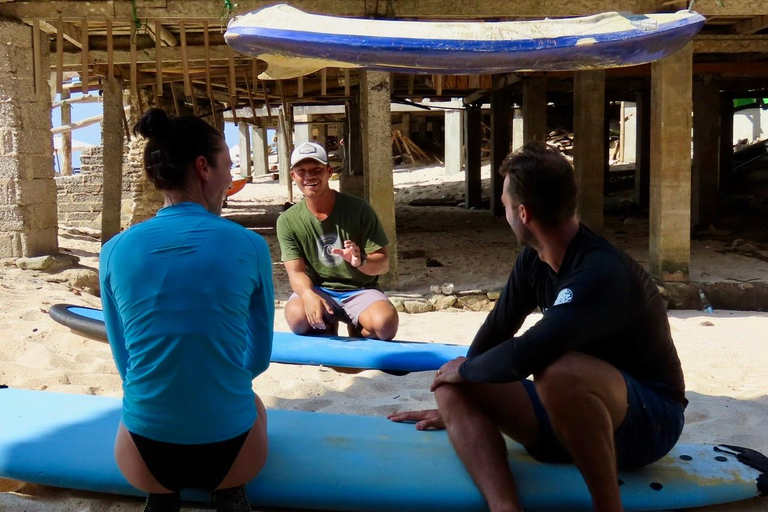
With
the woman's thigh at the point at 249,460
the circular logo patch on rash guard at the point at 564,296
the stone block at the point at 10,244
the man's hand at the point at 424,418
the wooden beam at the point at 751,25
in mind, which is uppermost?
the wooden beam at the point at 751,25

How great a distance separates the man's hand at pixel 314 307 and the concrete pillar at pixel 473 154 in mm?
11195

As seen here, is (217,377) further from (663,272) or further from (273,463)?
(663,272)

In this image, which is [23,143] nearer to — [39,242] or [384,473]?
[39,242]

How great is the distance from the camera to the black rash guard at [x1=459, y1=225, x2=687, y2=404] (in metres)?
2.20

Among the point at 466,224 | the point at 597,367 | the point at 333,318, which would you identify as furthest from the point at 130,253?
the point at 466,224

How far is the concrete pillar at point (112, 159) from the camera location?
30.5ft

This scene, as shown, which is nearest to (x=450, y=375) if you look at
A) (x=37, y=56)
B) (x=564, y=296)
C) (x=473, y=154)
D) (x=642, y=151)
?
(x=564, y=296)

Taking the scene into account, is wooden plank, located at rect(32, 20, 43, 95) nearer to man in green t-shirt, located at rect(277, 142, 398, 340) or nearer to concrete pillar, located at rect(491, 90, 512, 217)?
man in green t-shirt, located at rect(277, 142, 398, 340)

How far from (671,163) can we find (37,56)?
5979 millimetres

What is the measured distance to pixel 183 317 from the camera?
2102 mm

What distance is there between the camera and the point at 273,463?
271 centimetres

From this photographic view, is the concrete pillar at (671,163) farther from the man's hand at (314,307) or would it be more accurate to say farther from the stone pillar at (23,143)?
the stone pillar at (23,143)

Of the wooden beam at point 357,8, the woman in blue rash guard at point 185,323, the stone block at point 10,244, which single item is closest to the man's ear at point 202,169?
the woman in blue rash guard at point 185,323

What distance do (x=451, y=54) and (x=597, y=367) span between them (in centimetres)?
211
